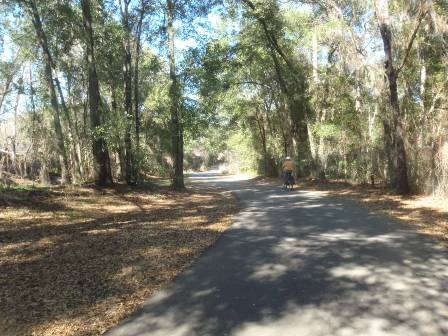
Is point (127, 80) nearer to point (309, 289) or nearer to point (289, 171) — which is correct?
point (289, 171)

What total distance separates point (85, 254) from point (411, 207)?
988 cm

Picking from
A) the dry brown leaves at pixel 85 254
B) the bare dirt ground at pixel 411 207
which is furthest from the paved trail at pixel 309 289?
the bare dirt ground at pixel 411 207

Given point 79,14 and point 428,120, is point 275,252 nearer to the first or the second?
point 428,120

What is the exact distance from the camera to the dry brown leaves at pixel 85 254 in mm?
5023

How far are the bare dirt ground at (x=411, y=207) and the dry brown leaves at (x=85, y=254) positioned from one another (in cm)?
488

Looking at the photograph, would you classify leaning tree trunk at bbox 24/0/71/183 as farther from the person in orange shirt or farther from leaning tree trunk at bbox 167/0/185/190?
the person in orange shirt

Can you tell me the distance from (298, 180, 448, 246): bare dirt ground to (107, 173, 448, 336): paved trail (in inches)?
27.4

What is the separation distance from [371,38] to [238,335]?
732 inches

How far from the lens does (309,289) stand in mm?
5426

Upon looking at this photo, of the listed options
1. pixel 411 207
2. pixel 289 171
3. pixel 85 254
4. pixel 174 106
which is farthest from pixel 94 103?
pixel 411 207

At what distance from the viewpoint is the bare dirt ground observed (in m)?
9.51

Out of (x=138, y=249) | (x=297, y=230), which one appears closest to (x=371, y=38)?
(x=297, y=230)

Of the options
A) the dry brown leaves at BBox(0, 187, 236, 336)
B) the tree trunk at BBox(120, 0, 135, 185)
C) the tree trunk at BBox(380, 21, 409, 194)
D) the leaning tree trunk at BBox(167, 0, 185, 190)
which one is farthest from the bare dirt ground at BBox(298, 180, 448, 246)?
the tree trunk at BBox(120, 0, 135, 185)

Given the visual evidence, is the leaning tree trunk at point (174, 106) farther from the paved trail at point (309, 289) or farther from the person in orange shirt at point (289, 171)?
the paved trail at point (309, 289)
